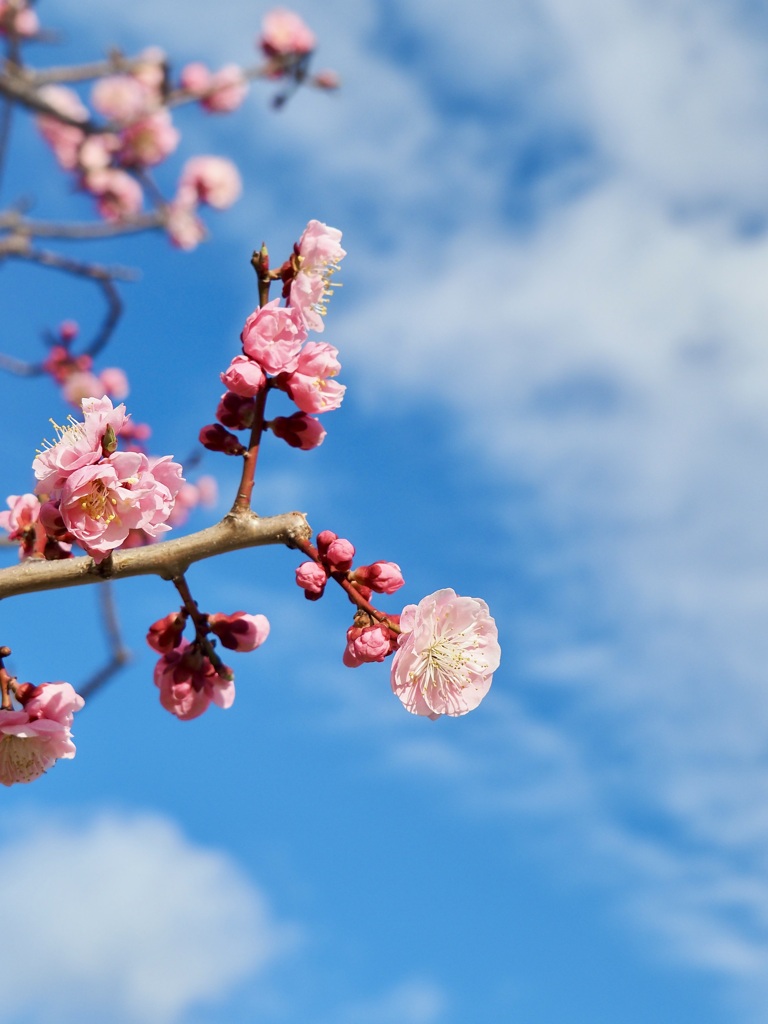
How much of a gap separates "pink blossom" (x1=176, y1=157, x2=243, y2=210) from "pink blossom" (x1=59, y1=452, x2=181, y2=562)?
11.1 m

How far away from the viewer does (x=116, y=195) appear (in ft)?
39.9

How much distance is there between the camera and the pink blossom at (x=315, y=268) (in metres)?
2.94

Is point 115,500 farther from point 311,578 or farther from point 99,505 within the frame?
point 311,578

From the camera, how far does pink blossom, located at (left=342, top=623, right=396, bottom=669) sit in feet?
8.43

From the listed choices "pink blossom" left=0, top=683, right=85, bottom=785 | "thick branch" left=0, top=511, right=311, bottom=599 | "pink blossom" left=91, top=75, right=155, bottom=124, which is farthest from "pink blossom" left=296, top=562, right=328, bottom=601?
"pink blossom" left=91, top=75, right=155, bottom=124

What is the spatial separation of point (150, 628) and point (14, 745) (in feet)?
1.65

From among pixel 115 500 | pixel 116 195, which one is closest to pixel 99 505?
pixel 115 500

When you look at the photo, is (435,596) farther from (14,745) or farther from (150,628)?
(14,745)

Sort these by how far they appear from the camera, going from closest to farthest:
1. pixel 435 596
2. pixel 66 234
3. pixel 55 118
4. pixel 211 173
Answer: pixel 435 596 < pixel 55 118 < pixel 66 234 < pixel 211 173

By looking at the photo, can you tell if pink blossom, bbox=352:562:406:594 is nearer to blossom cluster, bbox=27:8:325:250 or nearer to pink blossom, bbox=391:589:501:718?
pink blossom, bbox=391:589:501:718

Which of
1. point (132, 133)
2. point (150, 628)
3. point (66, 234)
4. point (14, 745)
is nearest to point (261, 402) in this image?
point (150, 628)

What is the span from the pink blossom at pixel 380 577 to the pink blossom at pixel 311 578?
0.10 meters

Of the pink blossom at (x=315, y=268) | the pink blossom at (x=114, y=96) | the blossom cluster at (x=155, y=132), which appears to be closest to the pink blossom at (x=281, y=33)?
the blossom cluster at (x=155, y=132)

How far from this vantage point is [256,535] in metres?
2.47
